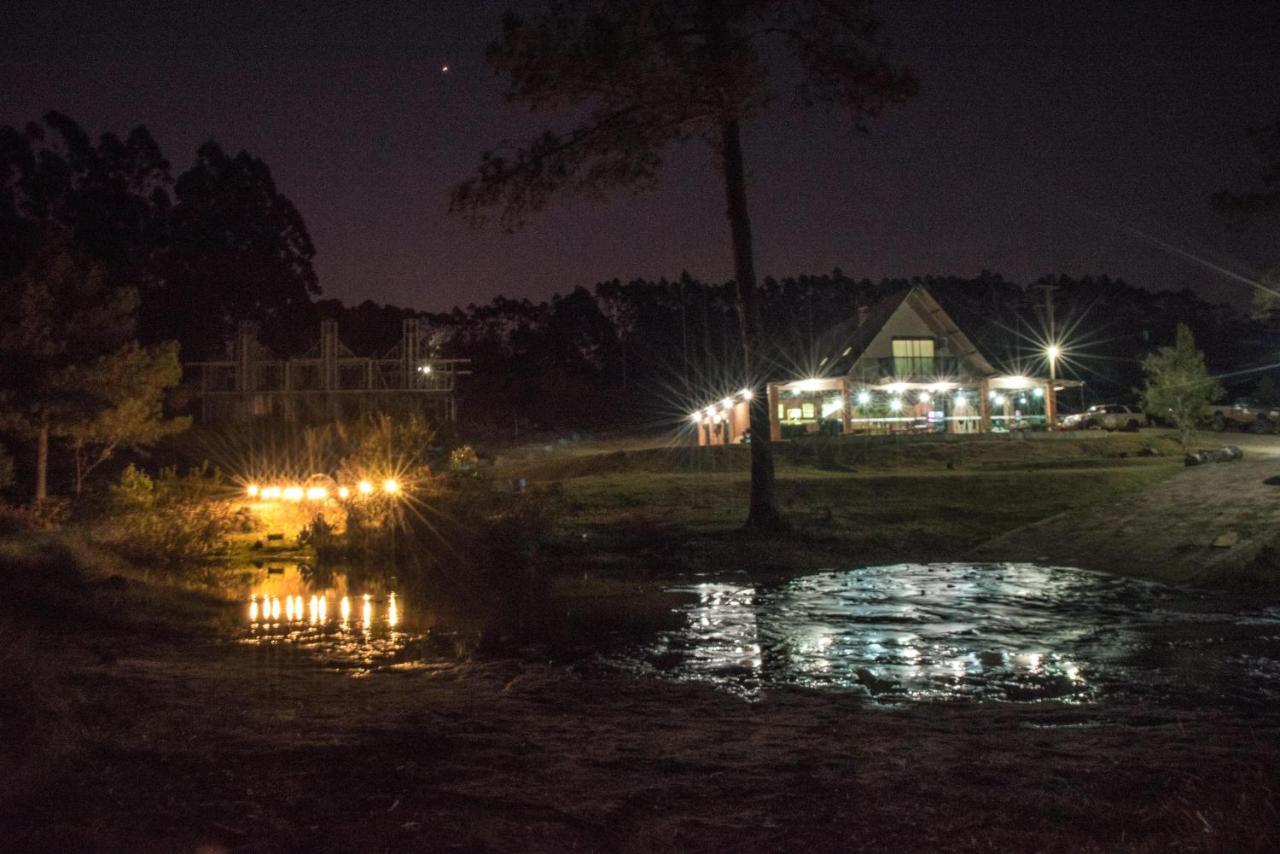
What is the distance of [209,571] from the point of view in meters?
18.2

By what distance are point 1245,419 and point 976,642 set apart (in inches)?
1888

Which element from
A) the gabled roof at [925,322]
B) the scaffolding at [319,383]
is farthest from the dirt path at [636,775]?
the gabled roof at [925,322]

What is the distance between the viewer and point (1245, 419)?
4934 centimetres

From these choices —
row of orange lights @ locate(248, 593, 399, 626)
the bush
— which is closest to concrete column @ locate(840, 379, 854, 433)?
the bush

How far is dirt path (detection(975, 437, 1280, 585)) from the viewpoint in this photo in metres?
15.0

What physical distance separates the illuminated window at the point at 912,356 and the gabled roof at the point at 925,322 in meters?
1.05

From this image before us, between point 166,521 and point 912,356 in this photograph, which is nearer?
point 166,521

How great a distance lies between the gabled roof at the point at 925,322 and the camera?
47844mm

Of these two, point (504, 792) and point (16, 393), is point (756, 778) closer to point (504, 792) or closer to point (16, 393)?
point (504, 792)

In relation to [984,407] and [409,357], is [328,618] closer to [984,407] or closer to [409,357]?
[409,357]

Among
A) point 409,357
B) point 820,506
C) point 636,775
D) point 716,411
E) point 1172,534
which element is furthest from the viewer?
point 716,411

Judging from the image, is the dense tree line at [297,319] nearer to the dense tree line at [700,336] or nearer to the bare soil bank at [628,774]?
the dense tree line at [700,336]

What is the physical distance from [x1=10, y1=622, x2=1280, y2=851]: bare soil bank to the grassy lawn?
9941 millimetres

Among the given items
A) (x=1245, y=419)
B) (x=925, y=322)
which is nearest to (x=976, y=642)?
(x=925, y=322)
